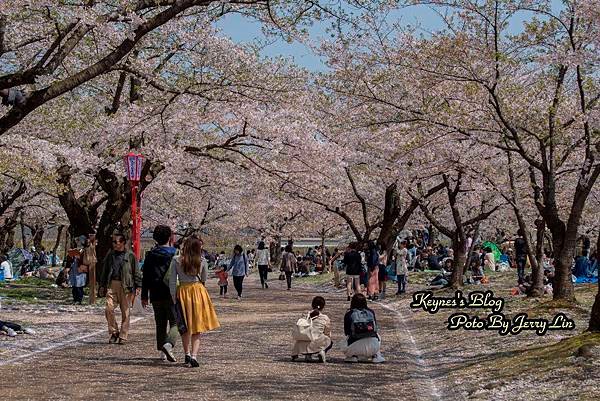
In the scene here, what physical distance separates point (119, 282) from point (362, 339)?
3.51 meters

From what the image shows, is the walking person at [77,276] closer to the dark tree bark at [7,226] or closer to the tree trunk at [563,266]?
the tree trunk at [563,266]

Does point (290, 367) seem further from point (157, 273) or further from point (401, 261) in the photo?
point (401, 261)

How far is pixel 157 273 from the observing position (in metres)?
9.39

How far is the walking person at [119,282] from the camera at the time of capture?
10.9m

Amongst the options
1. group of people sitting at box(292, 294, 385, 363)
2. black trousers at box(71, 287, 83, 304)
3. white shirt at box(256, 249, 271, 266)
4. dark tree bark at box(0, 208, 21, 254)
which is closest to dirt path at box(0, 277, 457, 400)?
group of people sitting at box(292, 294, 385, 363)

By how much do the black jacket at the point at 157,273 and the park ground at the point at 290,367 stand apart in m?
0.76

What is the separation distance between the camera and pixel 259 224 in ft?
175

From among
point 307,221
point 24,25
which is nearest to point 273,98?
point 24,25

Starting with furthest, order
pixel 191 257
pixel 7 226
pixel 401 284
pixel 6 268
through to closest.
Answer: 1. pixel 7 226
2. pixel 6 268
3. pixel 401 284
4. pixel 191 257

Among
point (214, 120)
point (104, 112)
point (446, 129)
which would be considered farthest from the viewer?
point (104, 112)

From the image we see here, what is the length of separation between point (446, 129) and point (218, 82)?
4.30 metres

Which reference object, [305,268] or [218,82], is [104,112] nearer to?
[218,82]

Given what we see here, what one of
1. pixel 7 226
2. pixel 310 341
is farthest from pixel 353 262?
pixel 7 226

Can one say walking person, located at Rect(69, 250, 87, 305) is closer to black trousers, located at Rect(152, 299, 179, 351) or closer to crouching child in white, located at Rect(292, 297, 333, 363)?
black trousers, located at Rect(152, 299, 179, 351)
